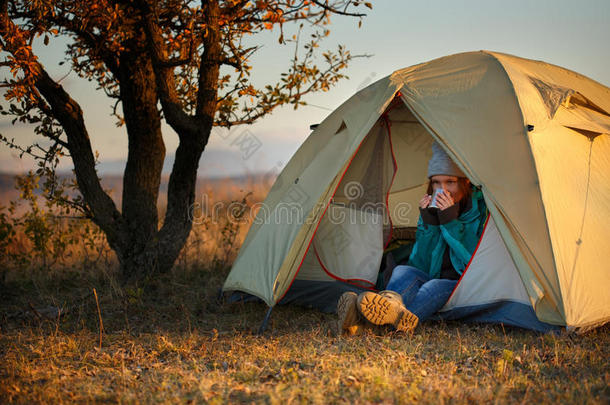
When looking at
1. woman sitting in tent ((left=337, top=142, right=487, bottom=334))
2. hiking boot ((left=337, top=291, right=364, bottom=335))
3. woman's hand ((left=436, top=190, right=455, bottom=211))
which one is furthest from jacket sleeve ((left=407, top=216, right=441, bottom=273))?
hiking boot ((left=337, top=291, right=364, bottom=335))

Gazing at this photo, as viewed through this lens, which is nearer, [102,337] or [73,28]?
[102,337]

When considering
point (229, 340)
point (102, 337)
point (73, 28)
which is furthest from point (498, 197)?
point (73, 28)

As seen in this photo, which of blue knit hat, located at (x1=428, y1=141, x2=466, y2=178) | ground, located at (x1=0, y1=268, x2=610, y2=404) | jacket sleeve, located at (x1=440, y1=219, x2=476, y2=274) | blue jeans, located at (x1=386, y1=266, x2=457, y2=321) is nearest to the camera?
ground, located at (x1=0, y1=268, x2=610, y2=404)

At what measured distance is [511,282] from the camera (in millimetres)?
3875

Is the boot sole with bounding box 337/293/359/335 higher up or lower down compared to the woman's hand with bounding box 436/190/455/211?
lower down

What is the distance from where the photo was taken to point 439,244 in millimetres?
4297

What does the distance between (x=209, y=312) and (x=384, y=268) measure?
5.34ft

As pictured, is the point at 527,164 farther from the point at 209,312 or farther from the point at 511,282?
the point at 209,312

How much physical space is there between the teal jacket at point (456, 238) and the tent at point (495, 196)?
0.20m

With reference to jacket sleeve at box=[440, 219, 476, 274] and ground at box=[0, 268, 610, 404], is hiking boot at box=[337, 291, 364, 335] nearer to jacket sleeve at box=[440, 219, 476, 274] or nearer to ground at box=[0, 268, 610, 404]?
ground at box=[0, 268, 610, 404]

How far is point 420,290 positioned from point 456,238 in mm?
542

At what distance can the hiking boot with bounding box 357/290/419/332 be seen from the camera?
354cm

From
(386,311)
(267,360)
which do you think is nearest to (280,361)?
(267,360)

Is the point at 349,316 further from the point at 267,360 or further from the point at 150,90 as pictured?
the point at 150,90
